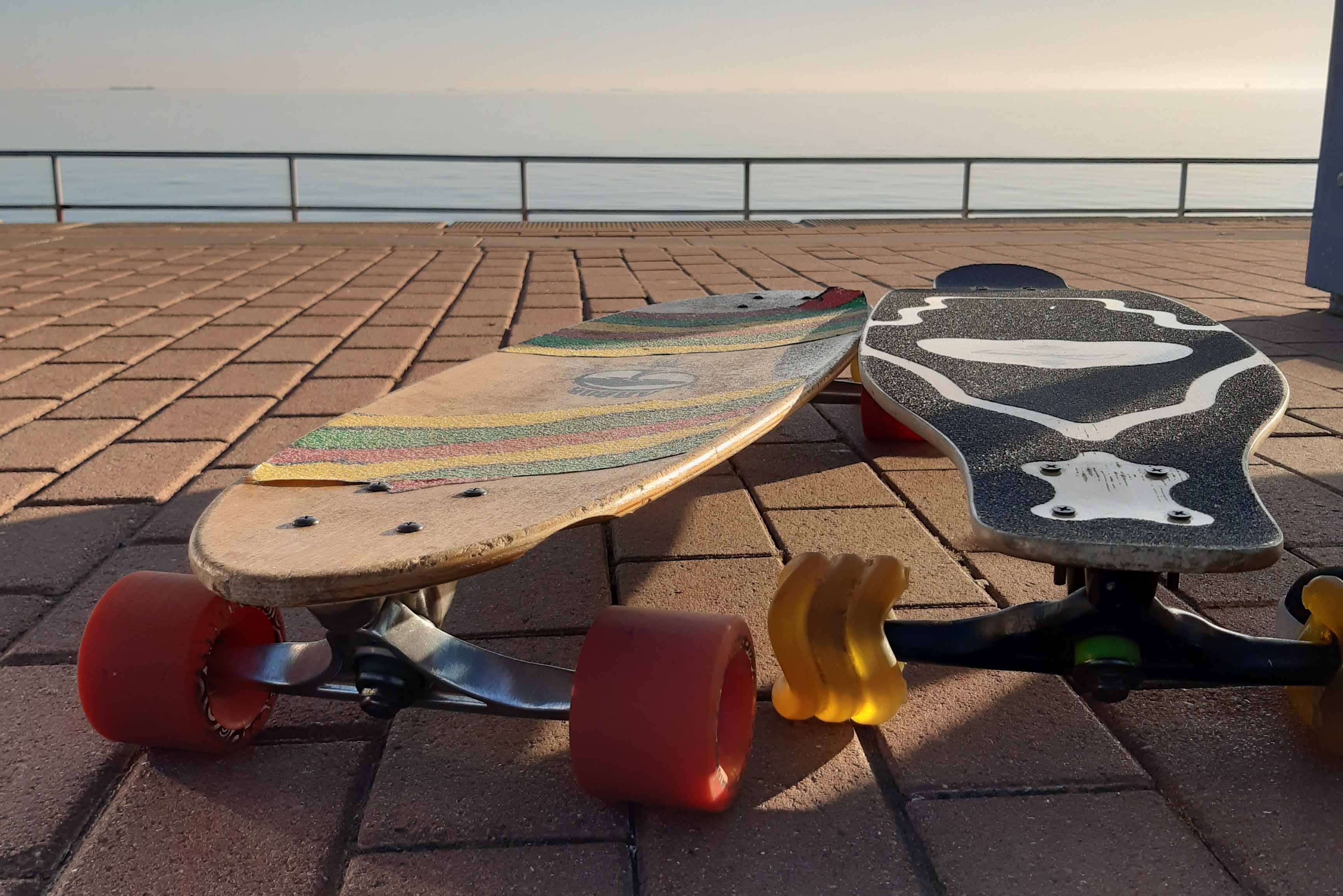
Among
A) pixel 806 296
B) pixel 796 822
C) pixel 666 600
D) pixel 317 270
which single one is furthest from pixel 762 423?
pixel 317 270

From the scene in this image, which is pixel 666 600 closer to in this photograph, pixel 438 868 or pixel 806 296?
pixel 438 868

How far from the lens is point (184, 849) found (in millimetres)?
1183

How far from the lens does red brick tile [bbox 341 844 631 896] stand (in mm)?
1120

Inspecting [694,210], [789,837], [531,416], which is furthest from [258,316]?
[694,210]

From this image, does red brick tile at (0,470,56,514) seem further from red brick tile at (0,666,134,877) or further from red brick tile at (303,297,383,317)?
red brick tile at (303,297,383,317)

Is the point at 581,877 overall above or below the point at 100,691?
below

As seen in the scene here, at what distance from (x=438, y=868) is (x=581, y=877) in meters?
0.16

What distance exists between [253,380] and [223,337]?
0.81 metres

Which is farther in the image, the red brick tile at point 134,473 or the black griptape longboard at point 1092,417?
the red brick tile at point 134,473

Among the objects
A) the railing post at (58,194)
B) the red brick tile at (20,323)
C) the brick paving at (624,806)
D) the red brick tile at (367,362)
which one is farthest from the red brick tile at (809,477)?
the railing post at (58,194)

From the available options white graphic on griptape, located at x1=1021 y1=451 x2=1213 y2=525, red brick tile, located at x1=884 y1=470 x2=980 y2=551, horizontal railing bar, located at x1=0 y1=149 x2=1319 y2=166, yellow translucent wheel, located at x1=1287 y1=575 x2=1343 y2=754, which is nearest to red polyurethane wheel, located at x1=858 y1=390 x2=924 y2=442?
red brick tile, located at x1=884 y1=470 x2=980 y2=551

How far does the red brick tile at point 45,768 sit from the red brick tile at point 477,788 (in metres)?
0.33

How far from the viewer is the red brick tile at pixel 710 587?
5.78 feet

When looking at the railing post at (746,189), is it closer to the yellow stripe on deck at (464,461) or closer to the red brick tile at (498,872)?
the yellow stripe on deck at (464,461)
